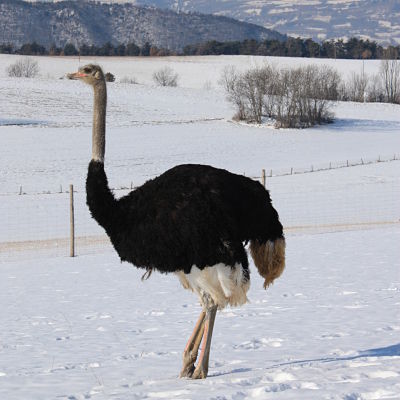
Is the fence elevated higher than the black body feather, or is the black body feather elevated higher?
the black body feather

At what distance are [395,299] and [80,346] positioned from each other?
306cm

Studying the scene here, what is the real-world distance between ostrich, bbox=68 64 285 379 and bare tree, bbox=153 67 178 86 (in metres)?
73.8

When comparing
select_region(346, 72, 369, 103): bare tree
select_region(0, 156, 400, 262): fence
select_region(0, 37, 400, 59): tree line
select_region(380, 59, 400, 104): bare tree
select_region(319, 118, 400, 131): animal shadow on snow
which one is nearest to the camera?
select_region(0, 156, 400, 262): fence

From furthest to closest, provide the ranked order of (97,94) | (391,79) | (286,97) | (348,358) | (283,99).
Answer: (391,79), (286,97), (283,99), (97,94), (348,358)

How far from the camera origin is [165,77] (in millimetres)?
81062

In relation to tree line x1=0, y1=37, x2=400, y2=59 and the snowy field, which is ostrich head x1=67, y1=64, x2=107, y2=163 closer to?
the snowy field

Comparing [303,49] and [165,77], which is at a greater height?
[303,49]

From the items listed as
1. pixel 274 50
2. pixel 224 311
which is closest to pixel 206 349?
A: pixel 224 311

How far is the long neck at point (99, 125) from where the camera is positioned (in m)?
6.24

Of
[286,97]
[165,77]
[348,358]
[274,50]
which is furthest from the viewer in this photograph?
[274,50]

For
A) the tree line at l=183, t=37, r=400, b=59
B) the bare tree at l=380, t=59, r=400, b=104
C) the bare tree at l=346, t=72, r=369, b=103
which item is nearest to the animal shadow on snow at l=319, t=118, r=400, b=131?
the bare tree at l=346, t=72, r=369, b=103

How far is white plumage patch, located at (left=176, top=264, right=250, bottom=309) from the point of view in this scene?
5.82 m

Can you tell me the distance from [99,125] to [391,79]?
73402 mm

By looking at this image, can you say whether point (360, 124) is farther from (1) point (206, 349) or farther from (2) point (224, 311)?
(1) point (206, 349)
